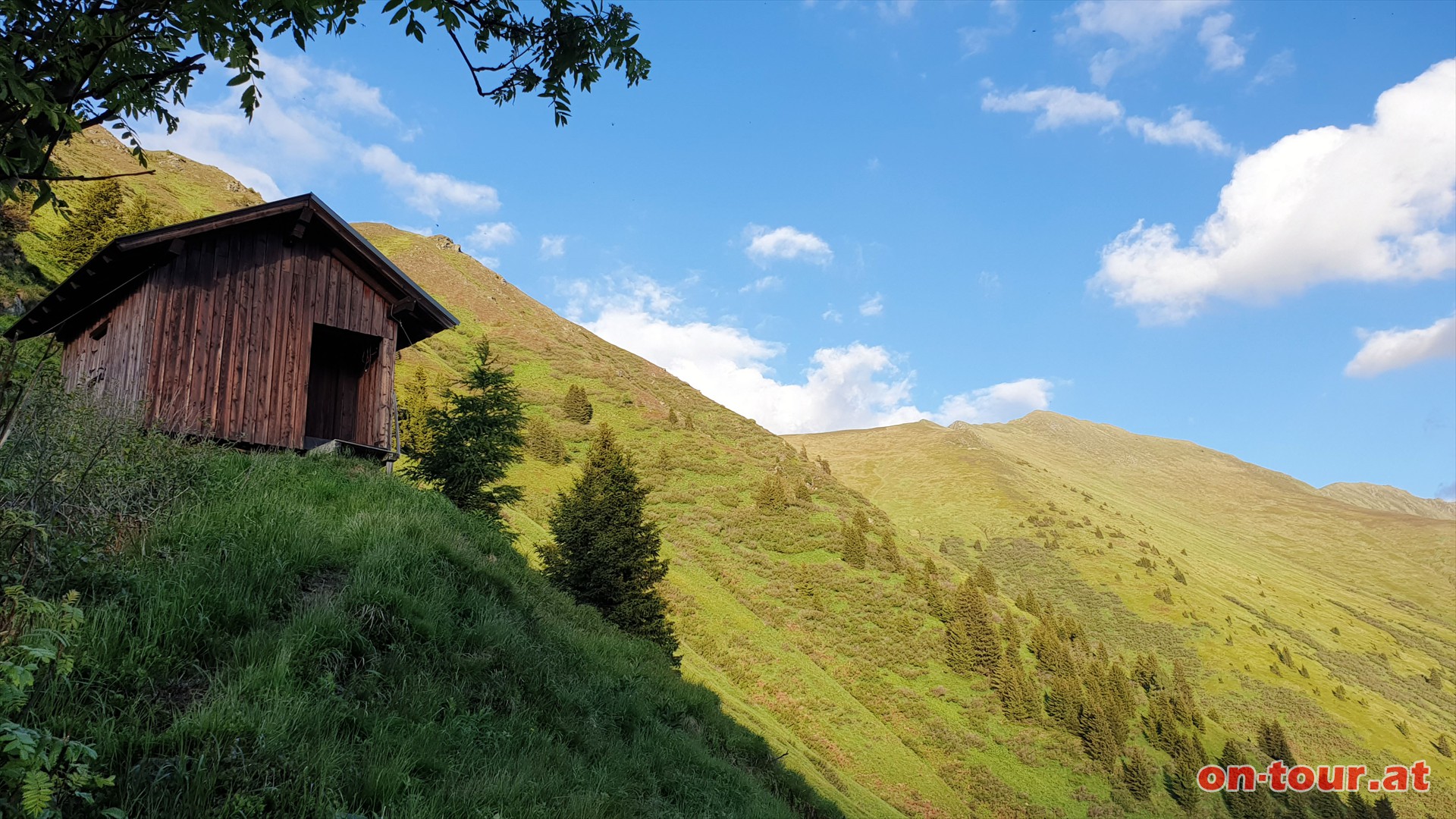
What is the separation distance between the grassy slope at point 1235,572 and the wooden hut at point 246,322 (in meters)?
68.4

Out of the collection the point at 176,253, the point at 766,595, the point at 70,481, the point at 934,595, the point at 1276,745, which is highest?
the point at 176,253

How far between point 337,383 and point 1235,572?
130435 mm

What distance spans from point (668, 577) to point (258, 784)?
110 feet

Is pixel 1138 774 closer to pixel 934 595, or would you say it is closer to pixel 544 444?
pixel 934 595

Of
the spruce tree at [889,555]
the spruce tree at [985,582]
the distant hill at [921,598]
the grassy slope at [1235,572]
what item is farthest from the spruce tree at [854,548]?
the grassy slope at [1235,572]

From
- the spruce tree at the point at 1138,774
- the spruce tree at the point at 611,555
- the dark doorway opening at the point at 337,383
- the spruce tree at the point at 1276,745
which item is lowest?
the spruce tree at the point at 1276,745

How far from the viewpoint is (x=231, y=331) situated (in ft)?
44.1

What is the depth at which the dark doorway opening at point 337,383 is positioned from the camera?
16.1 m

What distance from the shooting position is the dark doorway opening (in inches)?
634

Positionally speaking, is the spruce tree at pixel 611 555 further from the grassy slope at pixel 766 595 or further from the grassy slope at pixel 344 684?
the grassy slope at pixel 344 684

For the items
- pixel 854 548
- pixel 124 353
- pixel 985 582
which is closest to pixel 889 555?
pixel 854 548

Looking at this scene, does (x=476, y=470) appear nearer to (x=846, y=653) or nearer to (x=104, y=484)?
(x=104, y=484)

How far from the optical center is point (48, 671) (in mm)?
3924

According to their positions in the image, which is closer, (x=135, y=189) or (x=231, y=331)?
(x=231, y=331)
